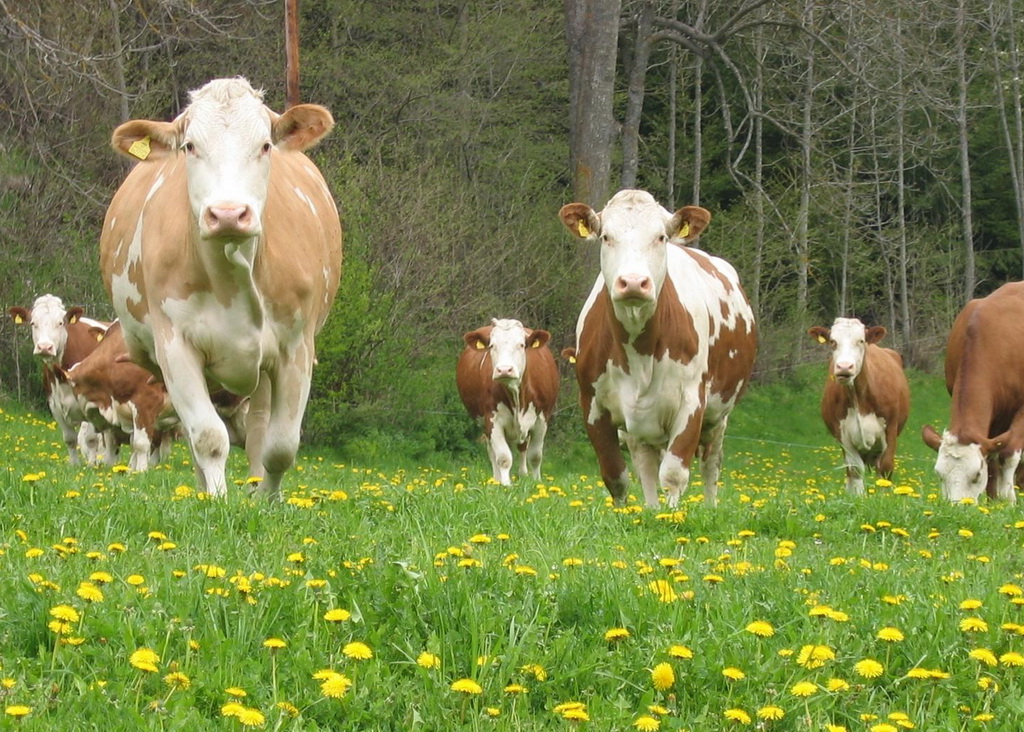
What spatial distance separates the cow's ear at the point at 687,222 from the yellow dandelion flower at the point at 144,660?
560 centimetres

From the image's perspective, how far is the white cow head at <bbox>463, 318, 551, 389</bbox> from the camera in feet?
51.1

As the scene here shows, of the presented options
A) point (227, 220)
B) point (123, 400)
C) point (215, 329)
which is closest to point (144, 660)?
point (227, 220)

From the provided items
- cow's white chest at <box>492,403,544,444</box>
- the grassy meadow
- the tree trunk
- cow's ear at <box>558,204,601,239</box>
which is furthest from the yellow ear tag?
the tree trunk

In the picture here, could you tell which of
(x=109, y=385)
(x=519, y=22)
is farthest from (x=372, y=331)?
(x=519, y=22)

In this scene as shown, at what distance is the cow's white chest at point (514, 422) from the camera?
1647cm

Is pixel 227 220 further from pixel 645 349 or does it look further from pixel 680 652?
pixel 680 652

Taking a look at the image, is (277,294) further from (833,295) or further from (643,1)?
(833,295)

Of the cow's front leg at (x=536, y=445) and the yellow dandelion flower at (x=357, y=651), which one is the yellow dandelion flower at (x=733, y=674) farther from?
the cow's front leg at (x=536, y=445)

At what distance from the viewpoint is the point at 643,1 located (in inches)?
934

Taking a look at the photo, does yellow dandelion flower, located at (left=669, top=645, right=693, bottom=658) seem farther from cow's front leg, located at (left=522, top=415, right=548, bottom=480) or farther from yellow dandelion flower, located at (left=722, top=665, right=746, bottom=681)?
cow's front leg, located at (left=522, top=415, right=548, bottom=480)

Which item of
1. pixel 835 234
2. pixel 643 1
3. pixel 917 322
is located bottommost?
pixel 917 322

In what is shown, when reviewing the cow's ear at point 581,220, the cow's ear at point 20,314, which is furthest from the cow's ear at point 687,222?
the cow's ear at point 20,314

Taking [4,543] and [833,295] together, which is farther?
[833,295]

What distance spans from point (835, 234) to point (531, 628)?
3583 cm
